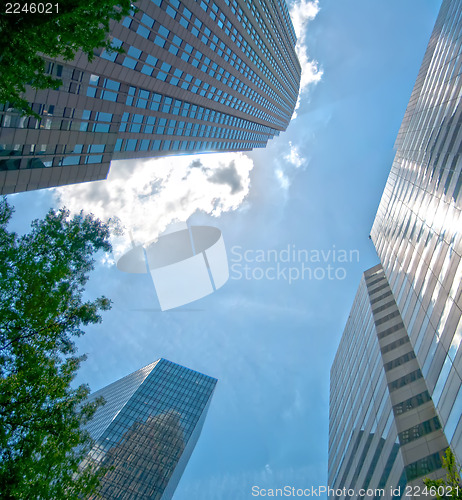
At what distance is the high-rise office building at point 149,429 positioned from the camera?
75.7m

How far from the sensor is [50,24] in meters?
10.8

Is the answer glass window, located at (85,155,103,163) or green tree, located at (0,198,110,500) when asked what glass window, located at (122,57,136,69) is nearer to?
glass window, located at (85,155,103,163)

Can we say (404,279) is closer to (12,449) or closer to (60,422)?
(60,422)

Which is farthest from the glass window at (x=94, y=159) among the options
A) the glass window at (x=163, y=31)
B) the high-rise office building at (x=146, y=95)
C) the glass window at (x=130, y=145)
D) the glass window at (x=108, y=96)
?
the glass window at (x=163, y=31)

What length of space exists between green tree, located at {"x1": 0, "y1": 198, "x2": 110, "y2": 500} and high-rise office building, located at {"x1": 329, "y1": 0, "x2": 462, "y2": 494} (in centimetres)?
1933

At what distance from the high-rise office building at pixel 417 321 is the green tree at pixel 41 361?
19326 millimetres

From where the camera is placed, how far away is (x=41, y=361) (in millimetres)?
15242

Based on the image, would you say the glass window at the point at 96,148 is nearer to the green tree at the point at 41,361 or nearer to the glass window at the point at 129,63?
the glass window at the point at 129,63

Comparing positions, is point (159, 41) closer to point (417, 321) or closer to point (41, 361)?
point (41, 361)

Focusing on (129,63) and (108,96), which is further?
(129,63)

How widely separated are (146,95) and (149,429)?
87.4m

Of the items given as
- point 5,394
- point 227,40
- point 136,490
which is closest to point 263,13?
point 227,40

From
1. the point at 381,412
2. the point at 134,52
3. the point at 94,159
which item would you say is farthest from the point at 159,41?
the point at 381,412

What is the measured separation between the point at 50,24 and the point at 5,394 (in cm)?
1463
